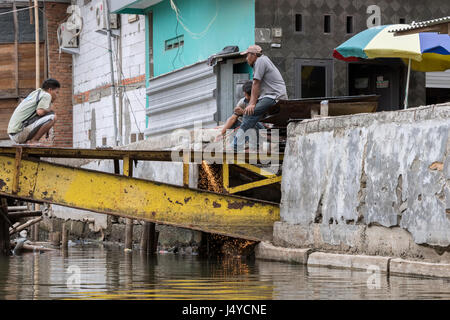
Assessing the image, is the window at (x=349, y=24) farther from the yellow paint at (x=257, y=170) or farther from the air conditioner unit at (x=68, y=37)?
the air conditioner unit at (x=68, y=37)

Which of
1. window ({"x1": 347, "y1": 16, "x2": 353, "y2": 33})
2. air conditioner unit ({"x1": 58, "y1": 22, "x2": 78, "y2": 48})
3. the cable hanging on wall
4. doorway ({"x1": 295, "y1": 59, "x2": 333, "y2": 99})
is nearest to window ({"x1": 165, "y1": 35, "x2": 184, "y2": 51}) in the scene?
the cable hanging on wall

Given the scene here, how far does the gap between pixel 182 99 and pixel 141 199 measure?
8.87m

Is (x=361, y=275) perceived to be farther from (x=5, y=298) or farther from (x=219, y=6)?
(x=219, y=6)

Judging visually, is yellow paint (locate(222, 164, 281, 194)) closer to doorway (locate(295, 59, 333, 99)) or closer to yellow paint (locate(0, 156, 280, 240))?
yellow paint (locate(0, 156, 280, 240))

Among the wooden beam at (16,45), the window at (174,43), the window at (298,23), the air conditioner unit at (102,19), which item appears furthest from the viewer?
the wooden beam at (16,45)

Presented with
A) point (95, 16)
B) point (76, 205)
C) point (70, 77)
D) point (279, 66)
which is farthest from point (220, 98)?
point (70, 77)

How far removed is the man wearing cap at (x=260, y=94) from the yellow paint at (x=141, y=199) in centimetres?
95

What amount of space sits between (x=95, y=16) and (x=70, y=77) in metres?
3.40

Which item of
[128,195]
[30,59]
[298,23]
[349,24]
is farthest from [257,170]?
[30,59]

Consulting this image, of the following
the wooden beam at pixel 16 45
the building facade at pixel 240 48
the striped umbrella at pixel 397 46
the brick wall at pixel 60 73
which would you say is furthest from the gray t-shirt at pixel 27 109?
the wooden beam at pixel 16 45

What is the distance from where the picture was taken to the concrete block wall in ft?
88.6

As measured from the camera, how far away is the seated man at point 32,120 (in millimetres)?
15469

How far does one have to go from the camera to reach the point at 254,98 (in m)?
15.1

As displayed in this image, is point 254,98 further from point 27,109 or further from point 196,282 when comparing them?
point 196,282
